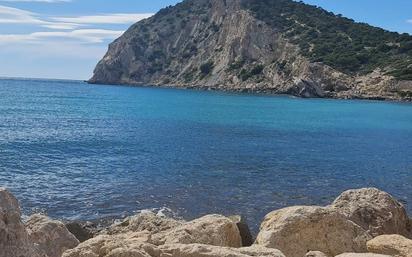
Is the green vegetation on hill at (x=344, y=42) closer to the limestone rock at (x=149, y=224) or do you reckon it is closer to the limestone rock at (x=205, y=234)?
the limestone rock at (x=149, y=224)

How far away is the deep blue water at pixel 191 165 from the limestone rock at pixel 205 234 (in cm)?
1078

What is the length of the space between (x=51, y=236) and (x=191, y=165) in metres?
22.7

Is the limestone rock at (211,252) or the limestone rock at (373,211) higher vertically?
the limestone rock at (211,252)

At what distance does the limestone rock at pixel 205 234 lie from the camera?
963 cm

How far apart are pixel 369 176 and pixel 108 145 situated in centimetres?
2030

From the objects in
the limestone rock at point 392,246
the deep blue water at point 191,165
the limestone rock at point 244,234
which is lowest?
the deep blue water at point 191,165

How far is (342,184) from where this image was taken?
29.1 meters

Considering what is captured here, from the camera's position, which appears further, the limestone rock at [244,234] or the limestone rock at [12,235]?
the limestone rock at [244,234]

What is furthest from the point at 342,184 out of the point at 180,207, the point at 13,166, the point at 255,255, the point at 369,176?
the point at 255,255

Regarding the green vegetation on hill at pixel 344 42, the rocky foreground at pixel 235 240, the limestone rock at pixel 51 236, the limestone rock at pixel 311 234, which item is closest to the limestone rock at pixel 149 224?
the rocky foreground at pixel 235 240

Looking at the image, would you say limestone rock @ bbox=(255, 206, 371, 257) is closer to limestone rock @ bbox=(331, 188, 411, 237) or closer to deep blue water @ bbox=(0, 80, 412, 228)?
limestone rock @ bbox=(331, 188, 411, 237)

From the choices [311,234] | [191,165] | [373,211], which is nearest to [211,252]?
[311,234]

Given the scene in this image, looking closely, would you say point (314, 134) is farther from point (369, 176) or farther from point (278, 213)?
point (278, 213)

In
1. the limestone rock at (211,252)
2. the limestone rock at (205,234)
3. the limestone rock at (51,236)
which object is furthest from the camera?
the limestone rock at (51,236)
